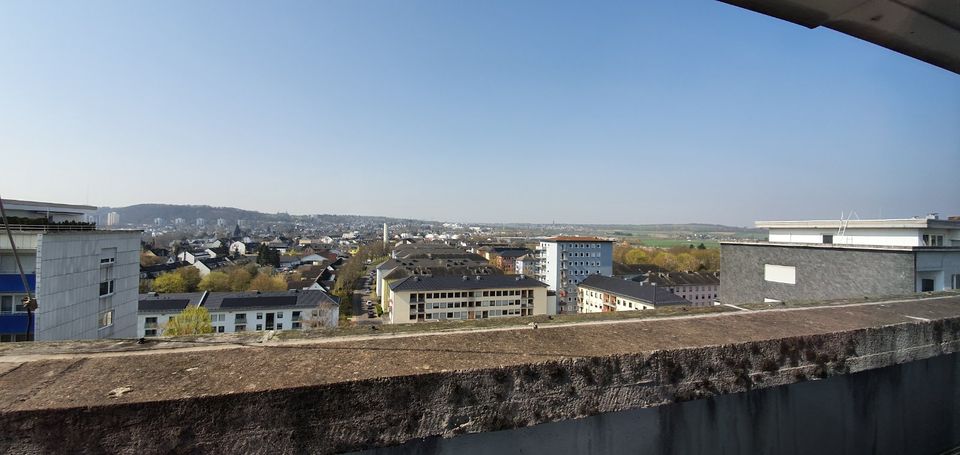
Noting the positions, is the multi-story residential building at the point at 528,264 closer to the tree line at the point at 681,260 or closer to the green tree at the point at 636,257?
the tree line at the point at 681,260

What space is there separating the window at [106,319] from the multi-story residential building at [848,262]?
64.8 ft

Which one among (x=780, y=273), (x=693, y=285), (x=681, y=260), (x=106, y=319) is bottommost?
(x=693, y=285)

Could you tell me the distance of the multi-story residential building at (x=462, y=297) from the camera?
126 feet

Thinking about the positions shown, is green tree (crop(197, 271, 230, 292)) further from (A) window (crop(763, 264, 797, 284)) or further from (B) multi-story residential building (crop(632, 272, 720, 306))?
(A) window (crop(763, 264, 797, 284))

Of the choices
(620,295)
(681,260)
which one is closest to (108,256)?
(620,295)

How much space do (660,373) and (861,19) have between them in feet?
7.64

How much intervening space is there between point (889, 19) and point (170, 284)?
58537mm

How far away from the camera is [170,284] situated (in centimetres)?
4597

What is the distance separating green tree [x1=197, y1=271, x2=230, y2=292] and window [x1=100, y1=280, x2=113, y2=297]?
138 ft

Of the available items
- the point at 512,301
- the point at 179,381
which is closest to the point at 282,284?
the point at 512,301

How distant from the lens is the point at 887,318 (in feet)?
7.47

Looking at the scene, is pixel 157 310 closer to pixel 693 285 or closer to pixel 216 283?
pixel 216 283

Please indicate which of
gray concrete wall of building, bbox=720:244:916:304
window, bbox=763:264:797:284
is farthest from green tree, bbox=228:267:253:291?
window, bbox=763:264:797:284

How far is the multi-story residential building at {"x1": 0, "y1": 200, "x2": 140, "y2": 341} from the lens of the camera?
1034cm
